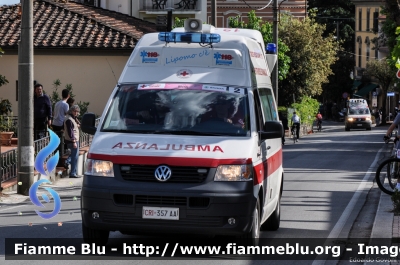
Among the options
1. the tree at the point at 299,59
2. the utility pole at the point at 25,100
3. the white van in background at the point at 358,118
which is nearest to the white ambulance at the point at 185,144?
the utility pole at the point at 25,100

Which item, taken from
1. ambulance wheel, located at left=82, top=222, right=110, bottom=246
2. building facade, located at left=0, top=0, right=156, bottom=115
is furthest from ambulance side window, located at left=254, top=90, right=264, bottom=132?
building facade, located at left=0, top=0, right=156, bottom=115

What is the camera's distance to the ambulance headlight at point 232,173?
10094mm

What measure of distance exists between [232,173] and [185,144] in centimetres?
62

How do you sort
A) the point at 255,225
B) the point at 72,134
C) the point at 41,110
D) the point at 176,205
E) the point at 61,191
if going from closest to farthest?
1. the point at 176,205
2. the point at 255,225
3. the point at 61,191
4. the point at 72,134
5. the point at 41,110

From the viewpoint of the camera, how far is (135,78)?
11.5 meters

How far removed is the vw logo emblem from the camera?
32.9ft

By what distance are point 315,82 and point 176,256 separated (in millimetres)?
52005

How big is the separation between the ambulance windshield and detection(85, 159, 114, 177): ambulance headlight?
0.74 meters

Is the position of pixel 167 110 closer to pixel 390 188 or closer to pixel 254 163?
pixel 254 163

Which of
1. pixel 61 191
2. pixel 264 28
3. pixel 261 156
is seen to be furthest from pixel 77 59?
pixel 261 156

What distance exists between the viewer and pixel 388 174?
18.6 m

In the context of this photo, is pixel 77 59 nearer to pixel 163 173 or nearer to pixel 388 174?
pixel 388 174

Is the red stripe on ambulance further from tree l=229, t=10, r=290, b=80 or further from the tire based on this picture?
tree l=229, t=10, r=290, b=80

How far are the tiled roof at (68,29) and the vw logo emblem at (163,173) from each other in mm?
21420
